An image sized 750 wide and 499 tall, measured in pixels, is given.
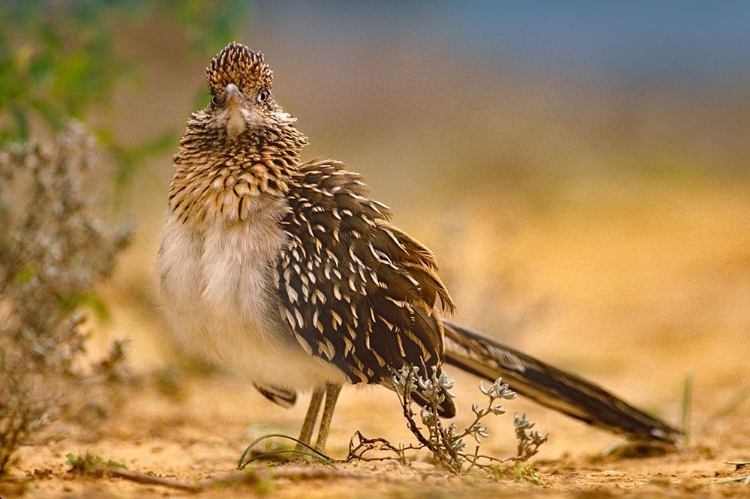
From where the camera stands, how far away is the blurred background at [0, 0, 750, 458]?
5.77 meters

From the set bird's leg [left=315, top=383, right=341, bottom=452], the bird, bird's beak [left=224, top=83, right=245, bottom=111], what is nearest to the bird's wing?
the bird

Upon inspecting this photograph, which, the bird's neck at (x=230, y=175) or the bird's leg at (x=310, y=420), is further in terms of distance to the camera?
the bird's leg at (x=310, y=420)

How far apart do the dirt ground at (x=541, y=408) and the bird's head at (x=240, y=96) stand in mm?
1358

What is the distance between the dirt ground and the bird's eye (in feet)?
4.89

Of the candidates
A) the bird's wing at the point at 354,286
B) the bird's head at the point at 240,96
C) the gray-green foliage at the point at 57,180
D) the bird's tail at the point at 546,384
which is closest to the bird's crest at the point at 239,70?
the bird's head at the point at 240,96

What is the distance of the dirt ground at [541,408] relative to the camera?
3152 millimetres

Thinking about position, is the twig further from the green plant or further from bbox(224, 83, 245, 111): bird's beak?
bbox(224, 83, 245, 111): bird's beak

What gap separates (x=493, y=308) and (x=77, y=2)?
167 inches

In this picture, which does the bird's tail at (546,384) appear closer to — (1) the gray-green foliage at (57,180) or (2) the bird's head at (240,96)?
(2) the bird's head at (240,96)

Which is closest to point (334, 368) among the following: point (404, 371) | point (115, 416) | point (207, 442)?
point (404, 371)

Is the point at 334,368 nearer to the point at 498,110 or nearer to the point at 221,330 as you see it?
the point at 221,330

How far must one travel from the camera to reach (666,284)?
1040 cm

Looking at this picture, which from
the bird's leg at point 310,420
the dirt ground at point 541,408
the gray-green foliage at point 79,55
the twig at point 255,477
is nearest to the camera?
the twig at point 255,477

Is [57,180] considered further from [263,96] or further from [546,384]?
[546,384]
